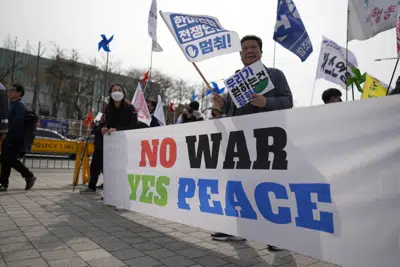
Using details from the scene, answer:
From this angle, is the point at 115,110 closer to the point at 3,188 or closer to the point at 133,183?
the point at 133,183

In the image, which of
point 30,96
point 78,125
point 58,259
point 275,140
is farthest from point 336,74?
point 30,96

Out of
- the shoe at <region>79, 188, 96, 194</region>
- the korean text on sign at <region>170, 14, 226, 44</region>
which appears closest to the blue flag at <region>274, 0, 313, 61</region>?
the korean text on sign at <region>170, 14, 226, 44</region>

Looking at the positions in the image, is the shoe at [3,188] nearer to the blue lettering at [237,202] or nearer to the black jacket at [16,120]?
the black jacket at [16,120]

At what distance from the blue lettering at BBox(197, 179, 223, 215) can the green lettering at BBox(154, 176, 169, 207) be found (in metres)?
0.60

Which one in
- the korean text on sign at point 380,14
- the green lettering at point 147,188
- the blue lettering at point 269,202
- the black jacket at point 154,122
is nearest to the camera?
the blue lettering at point 269,202

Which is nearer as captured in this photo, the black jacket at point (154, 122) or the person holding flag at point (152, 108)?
the person holding flag at point (152, 108)

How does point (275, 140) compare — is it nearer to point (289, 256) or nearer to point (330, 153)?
point (330, 153)

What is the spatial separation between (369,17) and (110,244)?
19.3 feet

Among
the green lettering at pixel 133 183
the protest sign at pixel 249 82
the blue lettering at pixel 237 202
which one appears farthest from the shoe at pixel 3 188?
the protest sign at pixel 249 82

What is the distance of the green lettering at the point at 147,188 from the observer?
12.4 ft

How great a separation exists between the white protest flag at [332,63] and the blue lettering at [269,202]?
5695mm

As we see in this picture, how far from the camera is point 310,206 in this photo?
222cm

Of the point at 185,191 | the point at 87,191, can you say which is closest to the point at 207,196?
the point at 185,191

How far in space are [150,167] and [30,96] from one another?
57.3 metres
